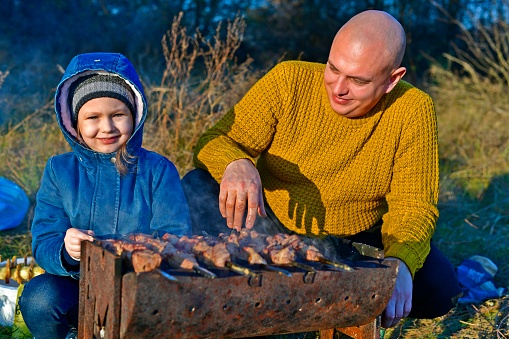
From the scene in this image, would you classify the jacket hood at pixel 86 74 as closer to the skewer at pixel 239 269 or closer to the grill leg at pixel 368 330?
the skewer at pixel 239 269

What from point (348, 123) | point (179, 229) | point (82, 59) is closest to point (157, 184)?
point (179, 229)

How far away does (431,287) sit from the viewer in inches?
144

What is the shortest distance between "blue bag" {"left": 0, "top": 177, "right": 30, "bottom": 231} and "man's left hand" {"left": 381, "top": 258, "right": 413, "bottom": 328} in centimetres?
356

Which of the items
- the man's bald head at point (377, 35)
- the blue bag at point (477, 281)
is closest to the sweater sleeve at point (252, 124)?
the man's bald head at point (377, 35)

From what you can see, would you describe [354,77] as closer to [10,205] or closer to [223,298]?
[223,298]

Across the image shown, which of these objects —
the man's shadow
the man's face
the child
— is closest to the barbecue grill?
the child

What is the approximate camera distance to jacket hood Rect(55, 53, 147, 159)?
9.91 ft

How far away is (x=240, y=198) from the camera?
2.88 m

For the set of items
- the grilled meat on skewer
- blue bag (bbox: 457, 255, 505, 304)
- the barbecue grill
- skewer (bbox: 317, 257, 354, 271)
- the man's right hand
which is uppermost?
the man's right hand

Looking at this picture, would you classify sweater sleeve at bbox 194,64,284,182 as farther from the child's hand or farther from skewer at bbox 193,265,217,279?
skewer at bbox 193,265,217,279

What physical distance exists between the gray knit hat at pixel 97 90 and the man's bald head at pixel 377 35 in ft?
3.79

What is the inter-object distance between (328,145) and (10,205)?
2.97 metres

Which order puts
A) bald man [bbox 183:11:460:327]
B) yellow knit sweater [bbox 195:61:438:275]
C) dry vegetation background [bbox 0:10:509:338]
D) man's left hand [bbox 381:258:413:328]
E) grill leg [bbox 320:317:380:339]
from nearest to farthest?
grill leg [bbox 320:317:380:339], man's left hand [bbox 381:258:413:328], bald man [bbox 183:11:460:327], yellow knit sweater [bbox 195:61:438:275], dry vegetation background [bbox 0:10:509:338]

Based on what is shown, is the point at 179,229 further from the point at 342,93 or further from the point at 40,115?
the point at 40,115
